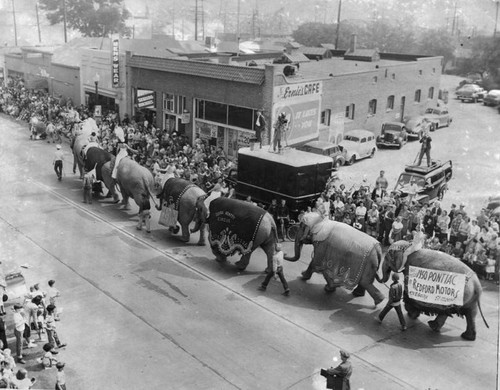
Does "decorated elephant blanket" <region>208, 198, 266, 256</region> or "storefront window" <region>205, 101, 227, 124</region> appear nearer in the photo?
"decorated elephant blanket" <region>208, 198, 266, 256</region>

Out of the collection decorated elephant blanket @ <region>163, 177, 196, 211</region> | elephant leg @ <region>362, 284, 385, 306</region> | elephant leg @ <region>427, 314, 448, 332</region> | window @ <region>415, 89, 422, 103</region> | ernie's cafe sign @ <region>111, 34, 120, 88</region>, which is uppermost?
ernie's cafe sign @ <region>111, 34, 120, 88</region>

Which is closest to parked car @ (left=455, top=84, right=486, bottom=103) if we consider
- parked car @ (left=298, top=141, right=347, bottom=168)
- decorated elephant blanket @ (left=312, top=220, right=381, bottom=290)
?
parked car @ (left=298, top=141, right=347, bottom=168)

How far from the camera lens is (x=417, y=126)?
39.1m

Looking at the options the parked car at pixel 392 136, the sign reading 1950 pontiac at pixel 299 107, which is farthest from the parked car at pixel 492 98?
the sign reading 1950 pontiac at pixel 299 107

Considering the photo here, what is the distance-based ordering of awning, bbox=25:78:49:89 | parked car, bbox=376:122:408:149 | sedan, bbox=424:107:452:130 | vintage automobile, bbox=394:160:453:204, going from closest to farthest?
vintage automobile, bbox=394:160:453:204, parked car, bbox=376:122:408:149, sedan, bbox=424:107:452:130, awning, bbox=25:78:49:89

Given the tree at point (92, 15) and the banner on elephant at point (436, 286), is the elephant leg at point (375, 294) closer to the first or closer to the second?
the banner on elephant at point (436, 286)

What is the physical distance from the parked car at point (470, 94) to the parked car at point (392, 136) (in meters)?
19.7

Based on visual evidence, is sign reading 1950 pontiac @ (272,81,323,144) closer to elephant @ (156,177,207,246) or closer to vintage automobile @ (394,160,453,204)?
vintage automobile @ (394,160,453,204)

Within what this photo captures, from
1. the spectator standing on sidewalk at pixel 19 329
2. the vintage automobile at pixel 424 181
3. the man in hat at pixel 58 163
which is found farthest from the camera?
the man in hat at pixel 58 163

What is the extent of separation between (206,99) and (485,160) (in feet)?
51.9

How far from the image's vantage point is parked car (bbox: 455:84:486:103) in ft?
176

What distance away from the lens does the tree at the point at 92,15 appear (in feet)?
272

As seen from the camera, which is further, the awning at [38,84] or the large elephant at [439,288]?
the awning at [38,84]

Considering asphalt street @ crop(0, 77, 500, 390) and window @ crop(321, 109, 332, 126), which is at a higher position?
window @ crop(321, 109, 332, 126)
